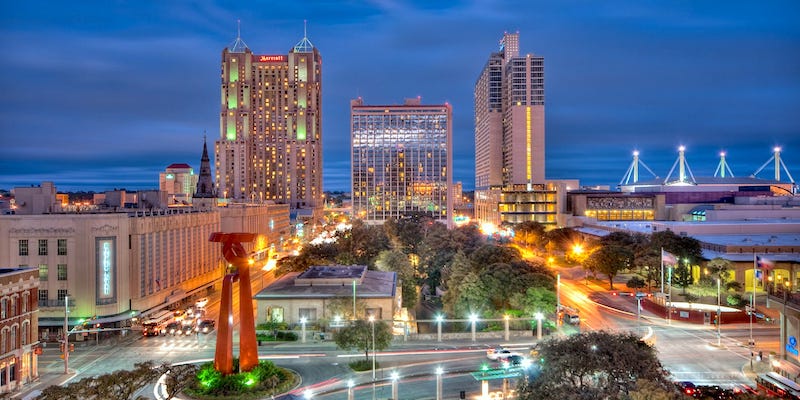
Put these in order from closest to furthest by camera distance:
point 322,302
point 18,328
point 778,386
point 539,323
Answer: point 778,386
point 18,328
point 539,323
point 322,302

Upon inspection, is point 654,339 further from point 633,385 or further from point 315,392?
point 315,392

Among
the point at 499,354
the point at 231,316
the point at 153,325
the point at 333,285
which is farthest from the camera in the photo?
the point at 333,285

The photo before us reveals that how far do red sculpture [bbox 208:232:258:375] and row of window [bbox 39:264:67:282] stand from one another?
28.4 m

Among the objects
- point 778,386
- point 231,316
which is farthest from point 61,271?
point 778,386

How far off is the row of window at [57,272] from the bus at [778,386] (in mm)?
62415

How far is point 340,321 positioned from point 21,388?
2536 cm

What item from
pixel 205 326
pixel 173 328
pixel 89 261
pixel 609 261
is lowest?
pixel 173 328

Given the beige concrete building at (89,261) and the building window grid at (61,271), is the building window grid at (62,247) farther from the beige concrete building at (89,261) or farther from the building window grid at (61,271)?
the building window grid at (61,271)

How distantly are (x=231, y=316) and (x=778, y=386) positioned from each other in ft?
118

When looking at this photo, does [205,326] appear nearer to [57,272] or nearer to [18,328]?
[57,272]

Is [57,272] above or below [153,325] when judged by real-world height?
above

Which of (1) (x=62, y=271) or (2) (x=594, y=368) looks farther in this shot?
(1) (x=62, y=271)

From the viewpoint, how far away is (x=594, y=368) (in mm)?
26266

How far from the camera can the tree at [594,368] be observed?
25000mm
